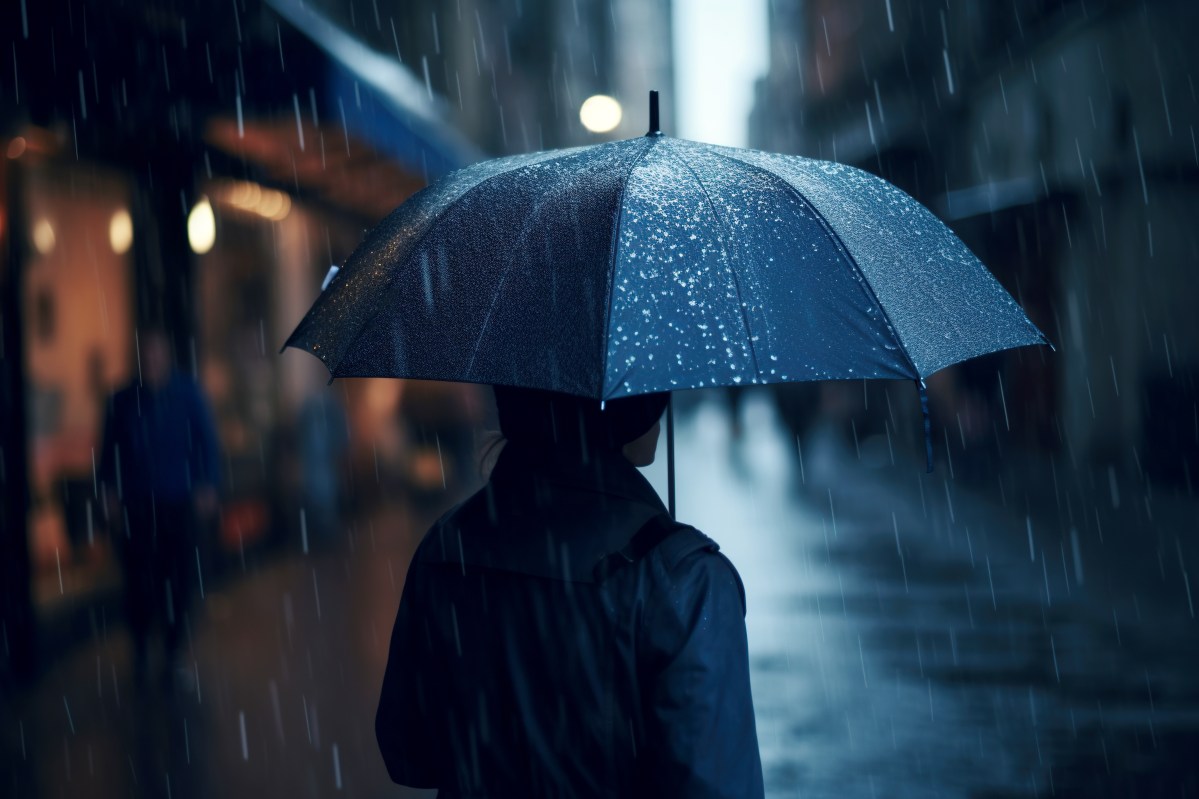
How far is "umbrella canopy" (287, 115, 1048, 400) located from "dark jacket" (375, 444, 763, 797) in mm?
221

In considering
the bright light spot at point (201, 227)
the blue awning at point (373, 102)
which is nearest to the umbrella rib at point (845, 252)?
the blue awning at point (373, 102)

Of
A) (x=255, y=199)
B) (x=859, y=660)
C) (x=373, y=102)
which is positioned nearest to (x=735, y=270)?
(x=859, y=660)

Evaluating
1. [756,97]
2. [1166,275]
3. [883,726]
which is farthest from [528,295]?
[756,97]

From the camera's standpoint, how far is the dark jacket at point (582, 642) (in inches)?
69.1

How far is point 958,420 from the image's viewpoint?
21.4 metres

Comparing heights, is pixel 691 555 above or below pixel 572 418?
below

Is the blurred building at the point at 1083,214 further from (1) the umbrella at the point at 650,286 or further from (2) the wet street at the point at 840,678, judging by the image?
(1) the umbrella at the point at 650,286

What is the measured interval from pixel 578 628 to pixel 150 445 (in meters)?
5.87

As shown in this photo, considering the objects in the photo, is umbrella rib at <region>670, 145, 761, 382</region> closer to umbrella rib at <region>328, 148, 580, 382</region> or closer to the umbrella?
the umbrella

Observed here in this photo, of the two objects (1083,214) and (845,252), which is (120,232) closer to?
(845,252)

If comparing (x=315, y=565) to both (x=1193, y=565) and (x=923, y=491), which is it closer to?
(x=1193, y=565)

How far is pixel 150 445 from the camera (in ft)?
22.8

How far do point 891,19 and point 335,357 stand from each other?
3479 centimetres

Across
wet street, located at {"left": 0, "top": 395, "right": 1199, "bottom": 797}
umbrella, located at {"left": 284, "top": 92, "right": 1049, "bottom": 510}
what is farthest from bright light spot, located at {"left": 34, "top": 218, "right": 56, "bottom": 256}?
umbrella, located at {"left": 284, "top": 92, "right": 1049, "bottom": 510}
